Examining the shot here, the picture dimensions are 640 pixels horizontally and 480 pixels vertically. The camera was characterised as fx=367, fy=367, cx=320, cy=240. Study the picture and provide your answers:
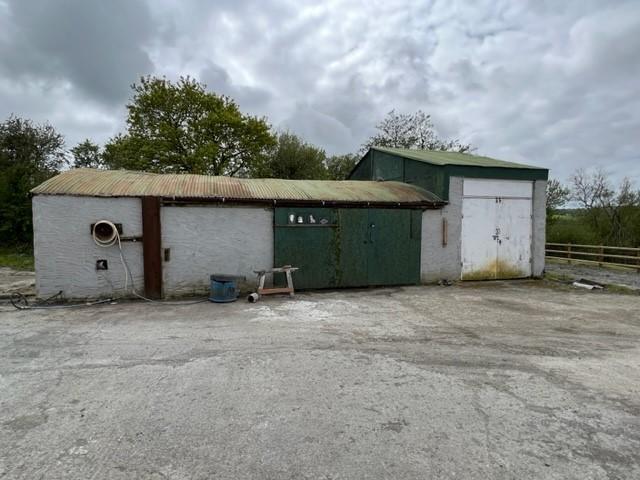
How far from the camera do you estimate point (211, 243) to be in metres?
8.63

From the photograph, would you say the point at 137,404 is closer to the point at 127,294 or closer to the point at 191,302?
the point at 191,302

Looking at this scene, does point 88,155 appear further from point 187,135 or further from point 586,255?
point 586,255

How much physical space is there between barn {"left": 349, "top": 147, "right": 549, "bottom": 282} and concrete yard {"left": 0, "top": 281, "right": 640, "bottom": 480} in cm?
413

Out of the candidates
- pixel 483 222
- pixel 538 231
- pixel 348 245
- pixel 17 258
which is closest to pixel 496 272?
pixel 483 222

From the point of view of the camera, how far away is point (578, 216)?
2408 cm

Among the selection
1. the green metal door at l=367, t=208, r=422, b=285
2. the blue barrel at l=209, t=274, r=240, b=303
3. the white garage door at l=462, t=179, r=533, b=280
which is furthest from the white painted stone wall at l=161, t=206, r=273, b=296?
the white garage door at l=462, t=179, r=533, b=280

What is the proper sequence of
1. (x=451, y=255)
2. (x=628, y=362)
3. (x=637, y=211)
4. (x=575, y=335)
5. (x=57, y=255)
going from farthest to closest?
(x=637, y=211) < (x=451, y=255) < (x=57, y=255) < (x=575, y=335) < (x=628, y=362)

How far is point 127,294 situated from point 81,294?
0.91m

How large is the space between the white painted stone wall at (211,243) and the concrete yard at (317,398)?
6.85ft

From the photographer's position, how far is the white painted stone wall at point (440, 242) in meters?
10.3

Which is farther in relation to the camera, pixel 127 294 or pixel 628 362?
pixel 127 294

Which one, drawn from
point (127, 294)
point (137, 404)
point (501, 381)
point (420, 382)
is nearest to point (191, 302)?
point (127, 294)

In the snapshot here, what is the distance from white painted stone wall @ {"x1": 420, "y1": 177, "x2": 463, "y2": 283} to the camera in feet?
33.8

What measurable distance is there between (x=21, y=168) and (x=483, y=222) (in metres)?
20.5
